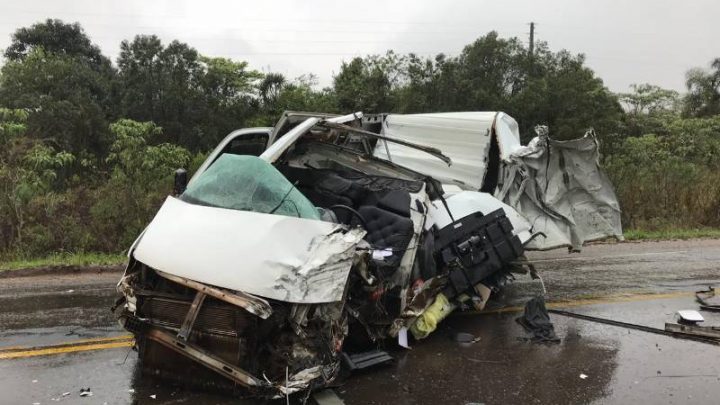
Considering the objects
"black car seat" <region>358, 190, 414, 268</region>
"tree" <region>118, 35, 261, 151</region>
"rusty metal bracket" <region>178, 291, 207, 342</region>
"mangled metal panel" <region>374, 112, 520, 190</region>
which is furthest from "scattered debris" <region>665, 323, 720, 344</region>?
"tree" <region>118, 35, 261, 151</region>

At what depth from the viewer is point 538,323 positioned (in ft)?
18.0

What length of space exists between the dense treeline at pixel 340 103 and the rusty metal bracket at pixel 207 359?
869 cm

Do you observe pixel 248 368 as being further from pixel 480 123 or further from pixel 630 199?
pixel 630 199

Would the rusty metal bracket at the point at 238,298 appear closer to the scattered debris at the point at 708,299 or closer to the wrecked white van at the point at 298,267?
the wrecked white van at the point at 298,267

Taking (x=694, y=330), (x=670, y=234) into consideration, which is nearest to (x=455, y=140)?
(x=694, y=330)

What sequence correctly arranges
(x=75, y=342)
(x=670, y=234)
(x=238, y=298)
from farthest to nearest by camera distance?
(x=670, y=234) → (x=75, y=342) → (x=238, y=298)

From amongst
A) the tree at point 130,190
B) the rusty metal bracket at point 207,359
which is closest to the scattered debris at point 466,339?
the rusty metal bracket at point 207,359

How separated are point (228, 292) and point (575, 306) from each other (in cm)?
419

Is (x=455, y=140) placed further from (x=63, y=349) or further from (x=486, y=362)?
(x=63, y=349)

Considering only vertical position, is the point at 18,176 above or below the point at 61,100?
below

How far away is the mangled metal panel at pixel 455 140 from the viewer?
23.5 ft

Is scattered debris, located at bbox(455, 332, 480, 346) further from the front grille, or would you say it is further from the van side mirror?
the van side mirror

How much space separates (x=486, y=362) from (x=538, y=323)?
1.02 metres

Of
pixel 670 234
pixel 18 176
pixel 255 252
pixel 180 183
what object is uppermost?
pixel 180 183
